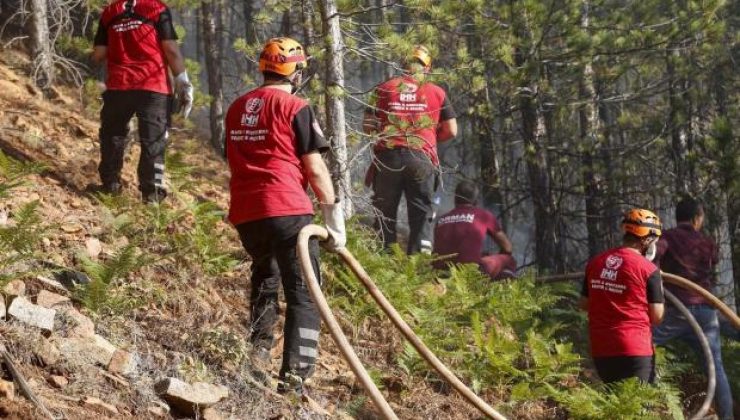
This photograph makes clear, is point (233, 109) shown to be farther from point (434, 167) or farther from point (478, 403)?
point (434, 167)

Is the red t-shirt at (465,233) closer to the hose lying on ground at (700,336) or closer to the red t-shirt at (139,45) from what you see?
the hose lying on ground at (700,336)

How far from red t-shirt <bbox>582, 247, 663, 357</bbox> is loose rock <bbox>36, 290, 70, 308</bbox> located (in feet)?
14.5

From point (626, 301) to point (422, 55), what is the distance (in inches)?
116

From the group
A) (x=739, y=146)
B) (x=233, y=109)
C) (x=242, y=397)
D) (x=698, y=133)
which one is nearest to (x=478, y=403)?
(x=242, y=397)

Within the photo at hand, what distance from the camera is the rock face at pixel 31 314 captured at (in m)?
5.75

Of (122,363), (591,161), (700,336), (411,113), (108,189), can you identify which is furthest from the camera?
(591,161)

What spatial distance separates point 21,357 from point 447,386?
3624 mm

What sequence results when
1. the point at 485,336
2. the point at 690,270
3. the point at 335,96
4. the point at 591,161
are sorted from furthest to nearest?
the point at 591,161 → the point at 690,270 → the point at 485,336 → the point at 335,96

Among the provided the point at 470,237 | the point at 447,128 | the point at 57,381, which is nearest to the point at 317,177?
the point at 57,381

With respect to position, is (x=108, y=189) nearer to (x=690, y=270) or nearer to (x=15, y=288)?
(x=15, y=288)

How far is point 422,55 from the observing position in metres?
9.52

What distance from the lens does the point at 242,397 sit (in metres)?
6.15

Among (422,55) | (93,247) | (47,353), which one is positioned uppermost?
(422,55)

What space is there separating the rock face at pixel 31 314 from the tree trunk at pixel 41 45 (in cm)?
494
